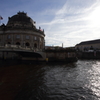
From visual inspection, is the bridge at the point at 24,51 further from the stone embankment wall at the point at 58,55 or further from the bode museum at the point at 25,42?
the stone embankment wall at the point at 58,55

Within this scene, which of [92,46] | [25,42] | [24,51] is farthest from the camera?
[92,46]

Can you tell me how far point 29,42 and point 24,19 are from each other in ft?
47.2

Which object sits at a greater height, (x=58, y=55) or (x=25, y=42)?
(x=25, y=42)

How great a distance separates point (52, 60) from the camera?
87.9 ft

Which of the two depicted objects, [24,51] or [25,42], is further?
[25,42]

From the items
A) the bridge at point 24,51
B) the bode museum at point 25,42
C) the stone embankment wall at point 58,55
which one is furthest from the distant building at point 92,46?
the bridge at point 24,51

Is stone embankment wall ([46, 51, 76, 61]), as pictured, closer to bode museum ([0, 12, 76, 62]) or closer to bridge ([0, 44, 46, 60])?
bode museum ([0, 12, 76, 62])

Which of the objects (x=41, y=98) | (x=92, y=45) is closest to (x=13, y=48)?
(x=41, y=98)

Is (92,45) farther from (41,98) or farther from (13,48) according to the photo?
(41,98)

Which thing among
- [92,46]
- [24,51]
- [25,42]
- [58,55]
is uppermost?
[25,42]

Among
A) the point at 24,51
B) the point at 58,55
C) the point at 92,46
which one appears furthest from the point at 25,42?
the point at 92,46

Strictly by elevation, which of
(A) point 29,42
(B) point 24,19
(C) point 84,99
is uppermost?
(B) point 24,19

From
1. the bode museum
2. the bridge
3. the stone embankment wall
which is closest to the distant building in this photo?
the bode museum

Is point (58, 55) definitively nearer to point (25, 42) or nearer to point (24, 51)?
point (24, 51)
